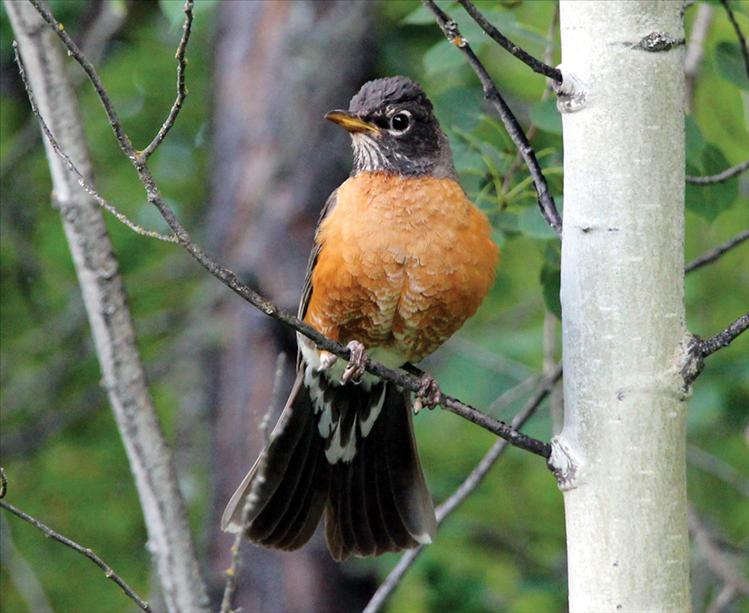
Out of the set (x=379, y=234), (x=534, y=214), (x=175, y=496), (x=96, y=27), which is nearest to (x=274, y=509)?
(x=175, y=496)

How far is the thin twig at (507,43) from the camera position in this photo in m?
2.25

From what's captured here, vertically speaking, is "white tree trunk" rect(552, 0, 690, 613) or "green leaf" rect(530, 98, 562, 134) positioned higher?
"green leaf" rect(530, 98, 562, 134)

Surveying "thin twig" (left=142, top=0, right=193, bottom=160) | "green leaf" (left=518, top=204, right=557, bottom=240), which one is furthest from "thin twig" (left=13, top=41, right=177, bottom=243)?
"green leaf" (left=518, top=204, right=557, bottom=240)

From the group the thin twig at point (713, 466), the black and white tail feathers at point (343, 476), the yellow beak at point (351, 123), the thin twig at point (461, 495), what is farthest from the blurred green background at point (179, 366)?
the thin twig at point (461, 495)

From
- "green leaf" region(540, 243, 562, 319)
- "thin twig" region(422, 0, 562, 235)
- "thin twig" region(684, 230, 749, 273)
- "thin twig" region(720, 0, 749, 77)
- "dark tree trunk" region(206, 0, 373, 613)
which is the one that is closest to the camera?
"thin twig" region(422, 0, 562, 235)

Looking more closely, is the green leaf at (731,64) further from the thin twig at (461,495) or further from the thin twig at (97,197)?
the thin twig at (97,197)

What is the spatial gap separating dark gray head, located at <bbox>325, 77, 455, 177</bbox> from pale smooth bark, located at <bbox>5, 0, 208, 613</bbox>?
2.95 feet

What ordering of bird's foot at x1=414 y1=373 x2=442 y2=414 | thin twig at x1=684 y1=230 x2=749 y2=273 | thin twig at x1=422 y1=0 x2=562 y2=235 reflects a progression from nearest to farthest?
1. thin twig at x1=422 y1=0 x2=562 y2=235
2. bird's foot at x1=414 y1=373 x2=442 y2=414
3. thin twig at x1=684 y1=230 x2=749 y2=273

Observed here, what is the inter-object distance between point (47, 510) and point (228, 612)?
393 centimetres

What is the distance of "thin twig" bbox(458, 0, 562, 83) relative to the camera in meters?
2.25

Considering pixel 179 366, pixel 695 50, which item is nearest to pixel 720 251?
pixel 695 50

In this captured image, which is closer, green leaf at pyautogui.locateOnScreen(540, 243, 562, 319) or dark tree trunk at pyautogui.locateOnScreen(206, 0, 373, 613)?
green leaf at pyautogui.locateOnScreen(540, 243, 562, 319)

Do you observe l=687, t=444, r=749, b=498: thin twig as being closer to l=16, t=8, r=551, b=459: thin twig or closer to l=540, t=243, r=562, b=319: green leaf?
l=540, t=243, r=562, b=319: green leaf

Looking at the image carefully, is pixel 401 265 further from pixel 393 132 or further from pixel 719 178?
pixel 719 178
